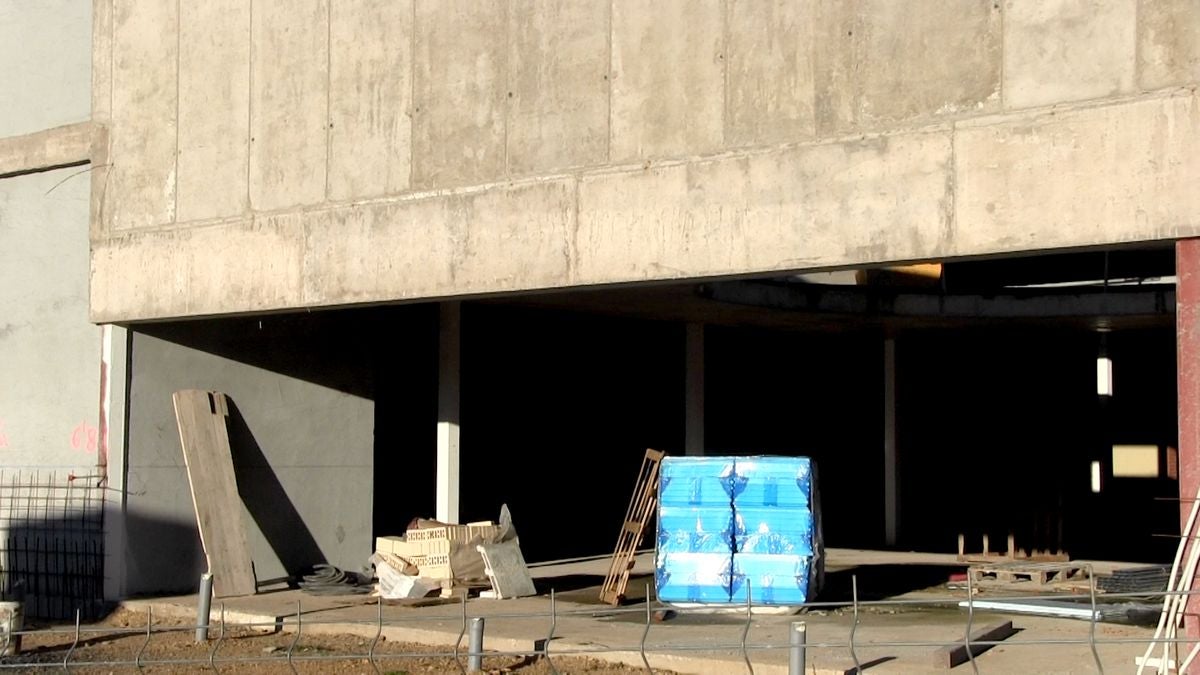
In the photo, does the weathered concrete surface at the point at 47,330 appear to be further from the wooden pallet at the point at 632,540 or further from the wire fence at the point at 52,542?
the wooden pallet at the point at 632,540

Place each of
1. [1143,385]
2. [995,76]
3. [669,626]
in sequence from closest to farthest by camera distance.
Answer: [995,76], [669,626], [1143,385]

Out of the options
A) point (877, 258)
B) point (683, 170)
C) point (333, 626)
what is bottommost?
point (333, 626)

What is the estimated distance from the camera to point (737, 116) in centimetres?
1192

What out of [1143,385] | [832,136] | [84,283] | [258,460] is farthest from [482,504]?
[1143,385]

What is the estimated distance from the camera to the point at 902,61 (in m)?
11.0

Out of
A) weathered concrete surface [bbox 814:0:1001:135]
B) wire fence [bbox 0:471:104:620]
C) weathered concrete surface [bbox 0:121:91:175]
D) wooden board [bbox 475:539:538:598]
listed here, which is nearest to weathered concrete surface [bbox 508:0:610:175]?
weathered concrete surface [bbox 814:0:1001:135]

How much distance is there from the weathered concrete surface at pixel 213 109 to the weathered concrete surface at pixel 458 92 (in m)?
2.57

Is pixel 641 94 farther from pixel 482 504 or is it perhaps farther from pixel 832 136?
pixel 482 504

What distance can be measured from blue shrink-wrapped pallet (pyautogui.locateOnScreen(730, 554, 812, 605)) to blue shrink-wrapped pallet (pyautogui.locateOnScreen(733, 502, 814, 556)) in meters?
0.08

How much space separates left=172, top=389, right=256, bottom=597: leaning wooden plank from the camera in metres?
17.2

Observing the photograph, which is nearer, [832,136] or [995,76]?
[995,76]

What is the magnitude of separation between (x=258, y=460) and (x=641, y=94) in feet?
27.3

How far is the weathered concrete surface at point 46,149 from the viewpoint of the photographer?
17.4 metres

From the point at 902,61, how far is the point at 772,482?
19.3 ft
